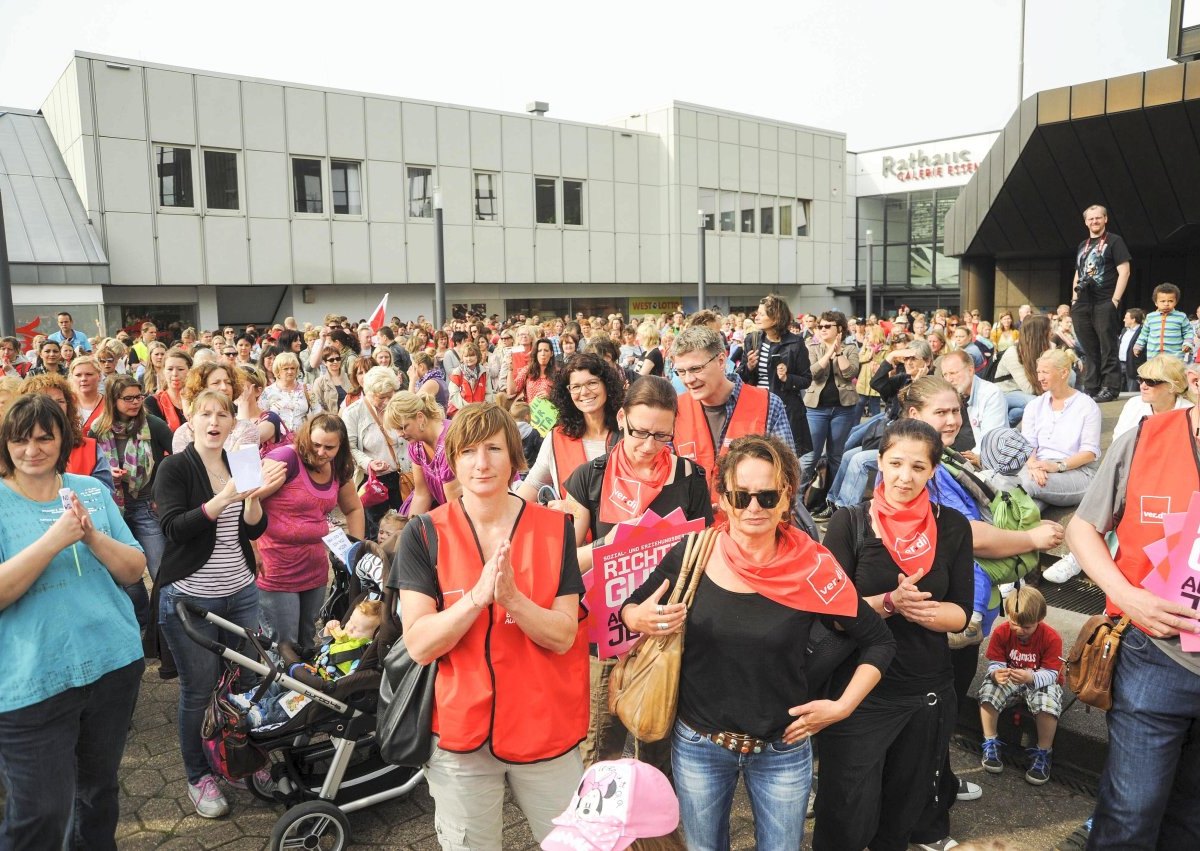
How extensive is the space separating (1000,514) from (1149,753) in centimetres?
117

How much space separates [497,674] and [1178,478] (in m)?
2.26

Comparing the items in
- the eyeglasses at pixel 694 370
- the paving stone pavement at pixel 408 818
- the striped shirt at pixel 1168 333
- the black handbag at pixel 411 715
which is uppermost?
the striped shirt at pixel 1168 333

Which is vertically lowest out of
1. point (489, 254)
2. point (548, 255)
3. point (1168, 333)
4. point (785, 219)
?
point (1168, 333)

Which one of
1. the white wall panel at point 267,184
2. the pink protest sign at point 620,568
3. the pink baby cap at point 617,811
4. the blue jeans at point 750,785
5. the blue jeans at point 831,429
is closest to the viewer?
the pink baby cap at point 617,811

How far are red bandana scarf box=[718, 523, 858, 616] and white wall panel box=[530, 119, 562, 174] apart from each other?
2890cm

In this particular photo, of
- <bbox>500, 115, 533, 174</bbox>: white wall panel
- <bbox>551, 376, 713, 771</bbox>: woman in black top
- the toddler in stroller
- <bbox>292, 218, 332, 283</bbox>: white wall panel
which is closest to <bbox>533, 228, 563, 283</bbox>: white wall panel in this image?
<bbox>500, 115, 533, 174</bbox>: white wall panel

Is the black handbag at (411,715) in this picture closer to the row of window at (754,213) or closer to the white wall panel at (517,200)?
the white wall panel at (517,200)

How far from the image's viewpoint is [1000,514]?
12.6 feet

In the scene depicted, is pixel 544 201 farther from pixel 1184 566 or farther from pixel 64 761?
pixel 1184 566

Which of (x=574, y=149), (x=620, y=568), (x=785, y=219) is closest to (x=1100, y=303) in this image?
(x=620, y=568)

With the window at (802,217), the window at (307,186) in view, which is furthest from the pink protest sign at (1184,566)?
the window at (802,217)

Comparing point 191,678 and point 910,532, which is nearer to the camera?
point 910,532

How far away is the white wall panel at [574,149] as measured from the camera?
30.5 metres

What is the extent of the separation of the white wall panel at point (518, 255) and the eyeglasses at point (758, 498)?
27.9 m
